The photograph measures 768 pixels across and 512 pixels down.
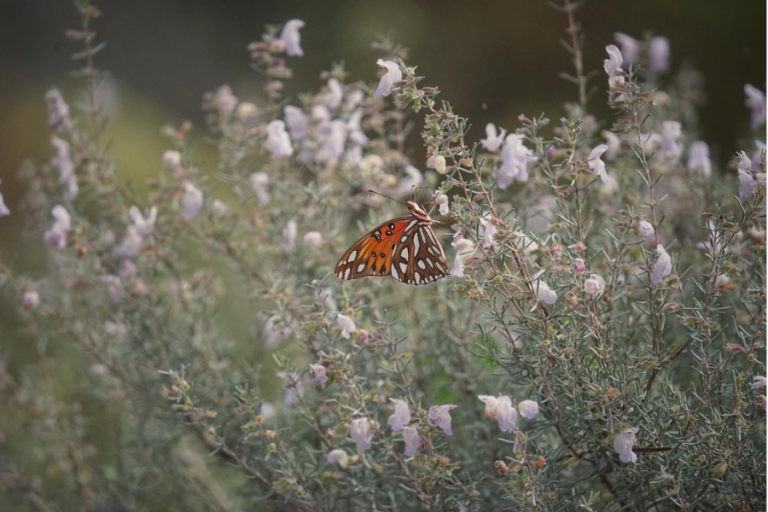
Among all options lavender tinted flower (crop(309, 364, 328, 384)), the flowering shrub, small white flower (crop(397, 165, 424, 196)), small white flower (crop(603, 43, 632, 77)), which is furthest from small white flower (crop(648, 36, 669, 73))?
lavender tinted flower (crop(309, 364, 328, 384))

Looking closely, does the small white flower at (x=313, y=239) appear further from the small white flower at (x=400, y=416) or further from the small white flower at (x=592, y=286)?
the small white flower at (x=592, y=286)

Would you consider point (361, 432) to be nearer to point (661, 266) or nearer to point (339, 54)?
point (661, 266)

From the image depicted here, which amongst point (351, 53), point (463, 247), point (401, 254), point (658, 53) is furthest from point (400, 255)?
point (351, 53)

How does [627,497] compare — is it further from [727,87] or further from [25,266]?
[25,266]

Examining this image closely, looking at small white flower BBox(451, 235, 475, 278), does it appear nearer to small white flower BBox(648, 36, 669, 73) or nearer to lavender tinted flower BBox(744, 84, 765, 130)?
lavender tinted flower BBox(744, 84, 765, 130)

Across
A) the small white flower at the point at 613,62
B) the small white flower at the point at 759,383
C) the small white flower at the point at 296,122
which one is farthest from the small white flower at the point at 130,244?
the small white flower at the point at 759,383

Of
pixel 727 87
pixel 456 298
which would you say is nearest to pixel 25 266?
pixel 456 298

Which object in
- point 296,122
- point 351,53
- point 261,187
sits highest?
Result: point 351,53
